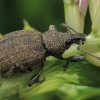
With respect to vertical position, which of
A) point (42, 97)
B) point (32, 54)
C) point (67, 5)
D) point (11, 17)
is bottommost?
point (42, 97)

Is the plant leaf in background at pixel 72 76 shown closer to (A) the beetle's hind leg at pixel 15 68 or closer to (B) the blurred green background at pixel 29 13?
(A) the beetle's hind leg at pixel 15 68

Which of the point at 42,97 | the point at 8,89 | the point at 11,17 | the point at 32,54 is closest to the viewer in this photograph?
the point at 8,89

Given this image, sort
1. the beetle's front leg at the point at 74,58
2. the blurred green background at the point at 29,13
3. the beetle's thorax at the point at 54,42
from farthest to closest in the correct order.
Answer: the blurred green background at the point at 29,13 → the beetle's thorax at the point at 54,42 → the beetle's front leg at the point at 74,58

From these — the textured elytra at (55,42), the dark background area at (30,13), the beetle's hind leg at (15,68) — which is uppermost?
the textured elytra at (55,42)

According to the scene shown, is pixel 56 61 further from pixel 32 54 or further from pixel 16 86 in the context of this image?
pixel 16 86

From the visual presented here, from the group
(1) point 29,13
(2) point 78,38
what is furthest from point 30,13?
(2) point 78,38

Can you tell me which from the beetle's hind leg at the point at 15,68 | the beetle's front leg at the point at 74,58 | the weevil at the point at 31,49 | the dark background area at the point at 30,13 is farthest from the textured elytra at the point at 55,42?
the dark background area at the point at 30,13

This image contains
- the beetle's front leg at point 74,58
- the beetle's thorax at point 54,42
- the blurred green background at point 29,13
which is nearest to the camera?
the beetle's front leg at point 74,58

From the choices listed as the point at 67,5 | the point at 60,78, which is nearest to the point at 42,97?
the point at 60,78
